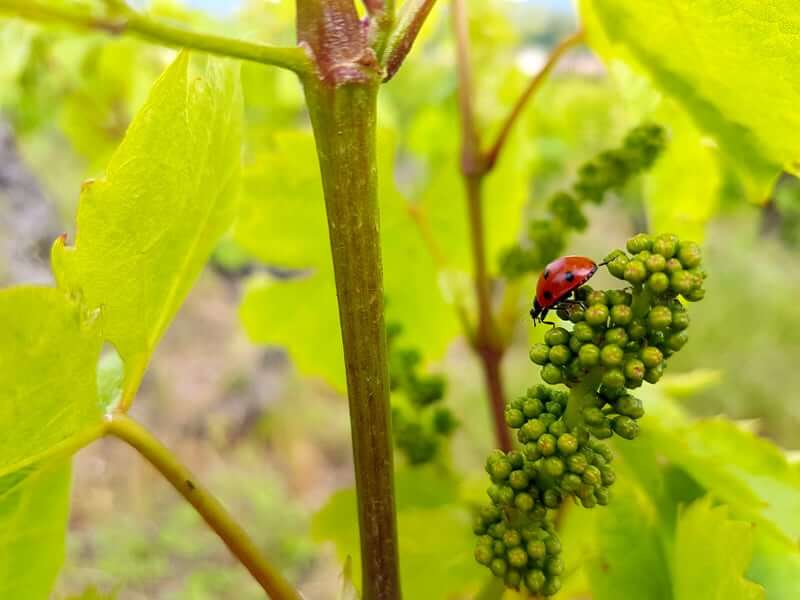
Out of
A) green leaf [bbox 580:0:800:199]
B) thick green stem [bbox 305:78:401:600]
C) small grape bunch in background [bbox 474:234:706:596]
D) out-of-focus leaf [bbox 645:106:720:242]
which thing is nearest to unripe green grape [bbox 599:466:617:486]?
small grape bunch in background [bbox 474:234:706:596]

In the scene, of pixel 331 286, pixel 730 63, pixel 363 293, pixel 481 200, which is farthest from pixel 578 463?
pixel 331 286

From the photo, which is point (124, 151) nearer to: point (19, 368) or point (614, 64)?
point (19, 368)

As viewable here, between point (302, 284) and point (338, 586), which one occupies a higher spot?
point (302, 284)

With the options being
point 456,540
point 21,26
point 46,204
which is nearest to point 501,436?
point 456,540

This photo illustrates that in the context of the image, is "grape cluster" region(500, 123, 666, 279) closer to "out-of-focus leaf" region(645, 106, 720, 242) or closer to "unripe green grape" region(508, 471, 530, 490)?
"out-of-focus leaf" region(645, 106, 720, 242)

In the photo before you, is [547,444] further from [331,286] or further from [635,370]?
[331,286]

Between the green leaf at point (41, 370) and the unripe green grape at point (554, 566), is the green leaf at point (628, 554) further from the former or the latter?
the green leaf at point (41, 370)
